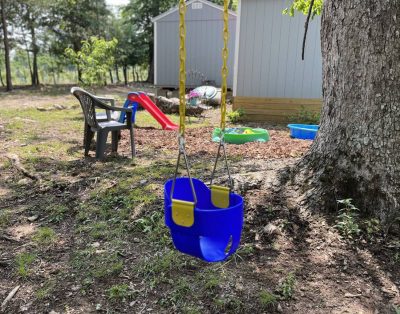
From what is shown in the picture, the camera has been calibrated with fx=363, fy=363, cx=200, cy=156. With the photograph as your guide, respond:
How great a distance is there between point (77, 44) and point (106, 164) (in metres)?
16.3

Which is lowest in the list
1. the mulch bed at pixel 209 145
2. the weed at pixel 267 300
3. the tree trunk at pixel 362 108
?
the weed at pixel 267 300

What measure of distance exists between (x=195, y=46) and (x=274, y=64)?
779cm

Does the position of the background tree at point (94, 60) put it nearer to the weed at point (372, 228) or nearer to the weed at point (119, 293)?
the weed at point (119, 293)

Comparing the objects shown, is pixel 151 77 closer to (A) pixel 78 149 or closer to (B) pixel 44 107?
(B) pixel 44 107

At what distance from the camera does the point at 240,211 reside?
1.82 metres

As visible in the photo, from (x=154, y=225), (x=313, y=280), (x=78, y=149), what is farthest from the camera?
(x=78, y=149)

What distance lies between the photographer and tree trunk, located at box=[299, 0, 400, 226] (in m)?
2.35

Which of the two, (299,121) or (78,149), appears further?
(299,121)

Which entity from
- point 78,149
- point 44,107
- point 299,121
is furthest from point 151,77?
point 78,149

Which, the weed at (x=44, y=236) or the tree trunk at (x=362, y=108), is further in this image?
the weed at (x=44, y=236)

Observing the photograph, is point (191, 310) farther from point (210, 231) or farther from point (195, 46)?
point (195, 46)

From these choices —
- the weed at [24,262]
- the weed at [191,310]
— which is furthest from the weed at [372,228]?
the weed at [24,262]

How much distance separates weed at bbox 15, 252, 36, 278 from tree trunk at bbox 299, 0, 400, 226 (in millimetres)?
2002

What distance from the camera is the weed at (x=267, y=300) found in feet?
6.37
